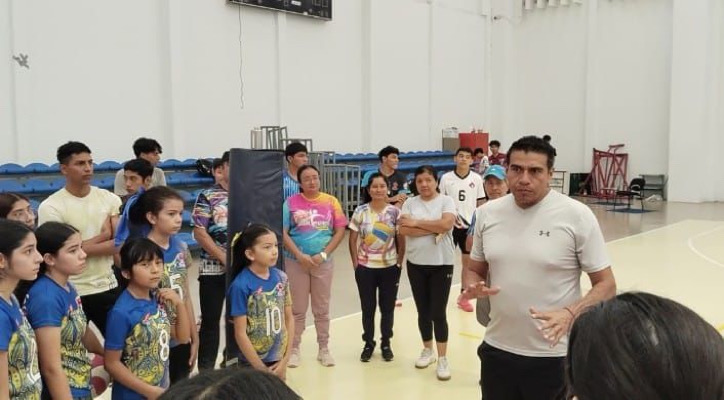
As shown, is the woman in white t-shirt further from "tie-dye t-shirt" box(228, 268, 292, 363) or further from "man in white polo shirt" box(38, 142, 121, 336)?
"man in white polo shirt" box(38, 142, 121, 336)

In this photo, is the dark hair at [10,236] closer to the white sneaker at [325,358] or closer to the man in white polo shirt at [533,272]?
the man in white polo shirt at [533,272]

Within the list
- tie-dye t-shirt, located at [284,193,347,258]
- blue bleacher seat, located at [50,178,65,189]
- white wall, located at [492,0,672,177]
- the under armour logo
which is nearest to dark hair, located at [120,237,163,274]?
tie-dye t-shirt, located at [284,193,347,258]

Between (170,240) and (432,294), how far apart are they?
2.18 m

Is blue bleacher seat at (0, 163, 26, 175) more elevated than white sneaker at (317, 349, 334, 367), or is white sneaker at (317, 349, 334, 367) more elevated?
blue bleacher seat at (0, 163, 26, 175)

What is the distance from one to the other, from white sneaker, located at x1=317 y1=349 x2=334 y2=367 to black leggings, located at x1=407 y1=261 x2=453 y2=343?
2.58ft

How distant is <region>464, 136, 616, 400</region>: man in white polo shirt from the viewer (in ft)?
8.93

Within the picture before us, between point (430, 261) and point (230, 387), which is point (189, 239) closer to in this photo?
point (430, 261)

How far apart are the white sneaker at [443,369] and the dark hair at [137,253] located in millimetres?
2533

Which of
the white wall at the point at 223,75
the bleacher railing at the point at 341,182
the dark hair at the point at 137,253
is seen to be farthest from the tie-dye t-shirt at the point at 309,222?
the bleacher railing at the point at 341,182

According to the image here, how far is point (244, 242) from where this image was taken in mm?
3682

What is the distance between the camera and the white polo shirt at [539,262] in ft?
8.93

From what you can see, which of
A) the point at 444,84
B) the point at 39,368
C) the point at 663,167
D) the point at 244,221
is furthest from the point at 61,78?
the point at 663,167

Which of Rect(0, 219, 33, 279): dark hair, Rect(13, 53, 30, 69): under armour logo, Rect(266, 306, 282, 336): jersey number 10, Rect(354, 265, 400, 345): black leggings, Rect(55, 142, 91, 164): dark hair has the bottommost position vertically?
Rect(354, 265, 400, 345): black leggings

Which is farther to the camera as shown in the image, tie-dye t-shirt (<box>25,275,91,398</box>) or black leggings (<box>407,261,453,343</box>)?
black leggings (<box>407,261,453,343</box>)
